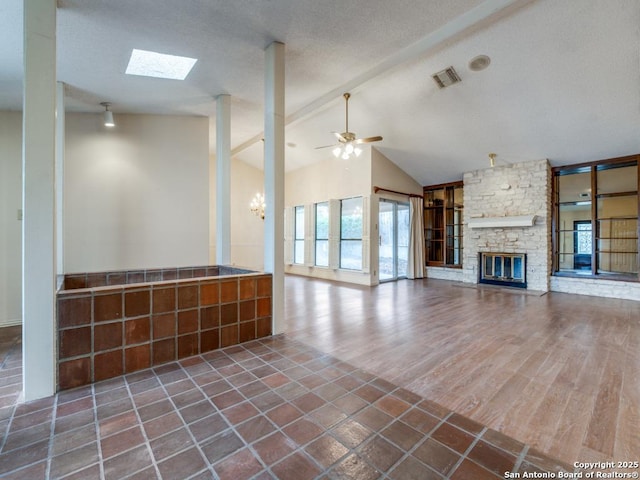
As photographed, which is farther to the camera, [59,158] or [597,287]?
[597,287]

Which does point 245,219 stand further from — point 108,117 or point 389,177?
point 108,117

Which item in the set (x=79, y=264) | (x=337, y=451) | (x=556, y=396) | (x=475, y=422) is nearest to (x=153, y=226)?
(x=79, y=264)

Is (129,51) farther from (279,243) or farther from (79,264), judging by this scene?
(79,264)

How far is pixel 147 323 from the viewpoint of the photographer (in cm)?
247

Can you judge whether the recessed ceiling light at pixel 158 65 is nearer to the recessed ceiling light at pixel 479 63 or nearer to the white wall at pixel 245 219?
the recessed ceiling light at pixel 479 63

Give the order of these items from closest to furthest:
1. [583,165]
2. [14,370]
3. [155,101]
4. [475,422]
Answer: [475,422] < [14,370] < [155,101] < [583,165]

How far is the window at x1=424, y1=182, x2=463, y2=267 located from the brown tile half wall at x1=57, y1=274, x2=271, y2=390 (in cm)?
662

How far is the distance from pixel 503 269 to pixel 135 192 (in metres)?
7.94

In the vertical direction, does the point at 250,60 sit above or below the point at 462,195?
above

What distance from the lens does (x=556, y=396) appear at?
2084 mm

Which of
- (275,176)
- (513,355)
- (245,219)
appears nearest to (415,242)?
(245,219)

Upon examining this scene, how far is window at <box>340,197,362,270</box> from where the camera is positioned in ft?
24.6

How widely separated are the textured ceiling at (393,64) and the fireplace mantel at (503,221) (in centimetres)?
136

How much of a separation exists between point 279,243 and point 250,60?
232 cm
